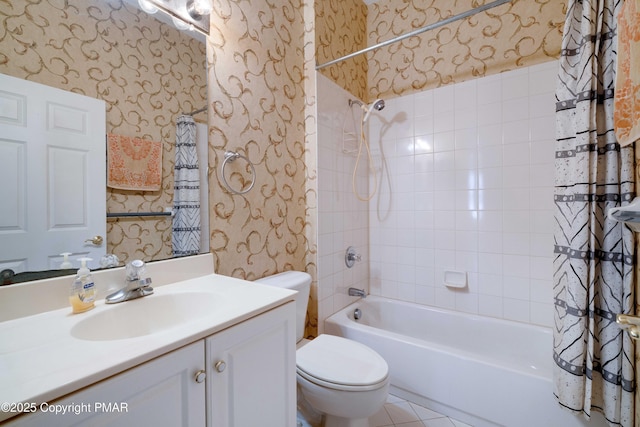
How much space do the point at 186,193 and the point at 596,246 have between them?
1.69 metres

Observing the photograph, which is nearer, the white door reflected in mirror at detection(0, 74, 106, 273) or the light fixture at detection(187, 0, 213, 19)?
the white door reflected in mirror at detection(0, 74, 106, 273)

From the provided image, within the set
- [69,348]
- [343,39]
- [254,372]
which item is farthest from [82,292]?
[343,39]

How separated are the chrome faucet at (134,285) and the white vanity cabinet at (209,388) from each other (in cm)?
41

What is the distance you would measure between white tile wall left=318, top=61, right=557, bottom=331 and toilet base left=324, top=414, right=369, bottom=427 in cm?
58

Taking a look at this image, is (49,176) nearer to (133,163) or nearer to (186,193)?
(133,163)

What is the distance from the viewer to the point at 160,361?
57 cm

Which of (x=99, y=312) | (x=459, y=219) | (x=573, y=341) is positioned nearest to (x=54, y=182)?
(x=99, y=312)

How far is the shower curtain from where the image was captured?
1022 mm

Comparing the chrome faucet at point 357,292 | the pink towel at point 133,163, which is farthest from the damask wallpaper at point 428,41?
the chrome faucet at point 357,292

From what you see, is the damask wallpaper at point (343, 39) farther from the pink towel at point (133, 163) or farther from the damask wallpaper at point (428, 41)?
the pink towel at point (133, 163)

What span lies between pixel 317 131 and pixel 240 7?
740 millimetres

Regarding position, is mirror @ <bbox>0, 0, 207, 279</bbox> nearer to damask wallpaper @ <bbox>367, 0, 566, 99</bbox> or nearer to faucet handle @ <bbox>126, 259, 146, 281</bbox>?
faucet handle @ <bbox>126, 259, 146, 281</bbox>

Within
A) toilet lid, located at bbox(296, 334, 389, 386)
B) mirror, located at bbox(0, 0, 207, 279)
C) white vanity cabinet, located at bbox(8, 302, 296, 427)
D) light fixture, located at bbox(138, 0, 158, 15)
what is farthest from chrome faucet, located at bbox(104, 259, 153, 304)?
light fixture, located at bbox(138, 0, 158, 15)

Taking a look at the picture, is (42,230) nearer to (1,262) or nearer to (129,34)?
(1,262)
